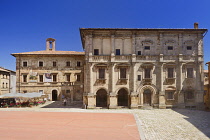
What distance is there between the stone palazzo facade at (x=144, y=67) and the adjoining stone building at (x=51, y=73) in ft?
34.7

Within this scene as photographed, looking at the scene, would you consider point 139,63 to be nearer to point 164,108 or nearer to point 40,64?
point 164,108

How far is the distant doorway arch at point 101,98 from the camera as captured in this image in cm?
2383

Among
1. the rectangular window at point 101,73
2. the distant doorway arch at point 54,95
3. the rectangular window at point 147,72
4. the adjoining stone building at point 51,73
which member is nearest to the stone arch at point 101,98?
the rectangular window at point 101,73

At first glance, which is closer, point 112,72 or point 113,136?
point 113,136

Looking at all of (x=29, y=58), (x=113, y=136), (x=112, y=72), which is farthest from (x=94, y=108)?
(x=29, y=58)

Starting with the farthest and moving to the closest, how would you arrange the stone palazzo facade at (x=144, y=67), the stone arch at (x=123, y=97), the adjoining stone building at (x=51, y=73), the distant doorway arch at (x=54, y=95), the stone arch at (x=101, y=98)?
the distant doorway arch at (x=54, y=95) < the adjoining stone building at (x=51, y=73) < the stone arch at (x=101, y=98) < the stone arch at (x=123, y=97) < the stone palazzo facade at (x=144, y=67)

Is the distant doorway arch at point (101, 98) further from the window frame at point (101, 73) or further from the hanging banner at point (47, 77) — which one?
the hanging banner at point (47, 77)

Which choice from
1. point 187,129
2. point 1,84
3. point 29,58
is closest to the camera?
point 187,129

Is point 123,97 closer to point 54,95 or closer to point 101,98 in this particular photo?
point 101,98

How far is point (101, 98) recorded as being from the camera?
24016mm

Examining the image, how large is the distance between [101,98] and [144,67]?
28.0 feet

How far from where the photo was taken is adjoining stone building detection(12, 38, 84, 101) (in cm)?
3297

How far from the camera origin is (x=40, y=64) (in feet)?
109

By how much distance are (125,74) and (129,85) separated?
185 centimetres
